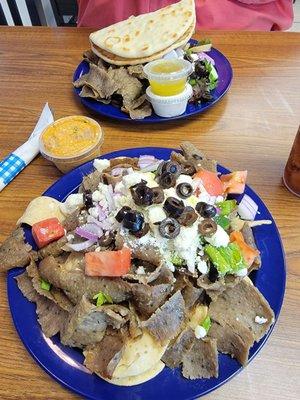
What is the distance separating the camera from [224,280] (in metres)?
0.99

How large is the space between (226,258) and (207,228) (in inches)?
3.5

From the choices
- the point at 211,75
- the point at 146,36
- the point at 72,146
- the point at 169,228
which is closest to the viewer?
the point at 169,228

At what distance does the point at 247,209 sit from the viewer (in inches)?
45.3

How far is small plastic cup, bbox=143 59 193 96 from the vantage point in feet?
4.74

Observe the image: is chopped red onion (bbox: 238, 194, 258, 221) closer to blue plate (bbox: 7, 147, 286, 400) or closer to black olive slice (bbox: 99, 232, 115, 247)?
blue plate (bbox: 7, 147, 286, 400)

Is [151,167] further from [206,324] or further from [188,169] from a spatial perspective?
[206,324]

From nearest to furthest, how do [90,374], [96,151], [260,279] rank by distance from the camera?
[90,374] → [260,279] → [96,151]

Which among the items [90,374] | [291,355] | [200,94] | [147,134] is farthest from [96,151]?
[291,355]

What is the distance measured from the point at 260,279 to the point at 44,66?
1.45 metres

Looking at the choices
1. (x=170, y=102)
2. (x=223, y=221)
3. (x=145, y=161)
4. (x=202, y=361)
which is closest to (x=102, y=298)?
(x=202, y=361)

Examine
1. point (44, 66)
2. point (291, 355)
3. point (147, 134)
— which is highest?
point (44, 66)

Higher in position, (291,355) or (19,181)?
(19,181)

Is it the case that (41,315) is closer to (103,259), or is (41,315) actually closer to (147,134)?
(103,259)

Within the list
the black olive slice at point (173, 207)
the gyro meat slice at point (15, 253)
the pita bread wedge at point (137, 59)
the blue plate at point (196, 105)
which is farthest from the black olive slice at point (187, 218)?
the pita bread wedge at point (137, 59)
